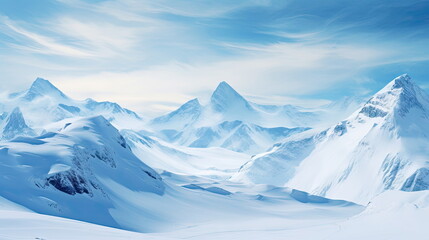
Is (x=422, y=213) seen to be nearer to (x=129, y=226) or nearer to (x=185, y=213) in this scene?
(x=129, y=226)

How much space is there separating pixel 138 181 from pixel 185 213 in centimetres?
1962

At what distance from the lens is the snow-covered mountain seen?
102625 millimetres

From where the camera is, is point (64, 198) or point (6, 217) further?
point (64, 198)

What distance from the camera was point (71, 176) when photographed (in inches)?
4493

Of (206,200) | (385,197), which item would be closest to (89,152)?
(206,200)

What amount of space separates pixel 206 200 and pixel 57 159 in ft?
239

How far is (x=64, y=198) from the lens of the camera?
109m

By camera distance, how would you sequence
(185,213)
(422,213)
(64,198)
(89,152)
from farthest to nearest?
1. (185,213)
2. (89,152)
3. (64,198)
4. (422,213)

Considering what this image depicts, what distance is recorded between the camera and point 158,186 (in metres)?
168

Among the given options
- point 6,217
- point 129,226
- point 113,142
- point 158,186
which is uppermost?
point 113,142

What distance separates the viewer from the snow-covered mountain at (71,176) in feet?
337

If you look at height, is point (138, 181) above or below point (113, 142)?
below

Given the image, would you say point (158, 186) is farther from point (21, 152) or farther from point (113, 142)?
point (21, 152)

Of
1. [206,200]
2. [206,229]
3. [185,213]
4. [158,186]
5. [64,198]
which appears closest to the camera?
[64,198]
